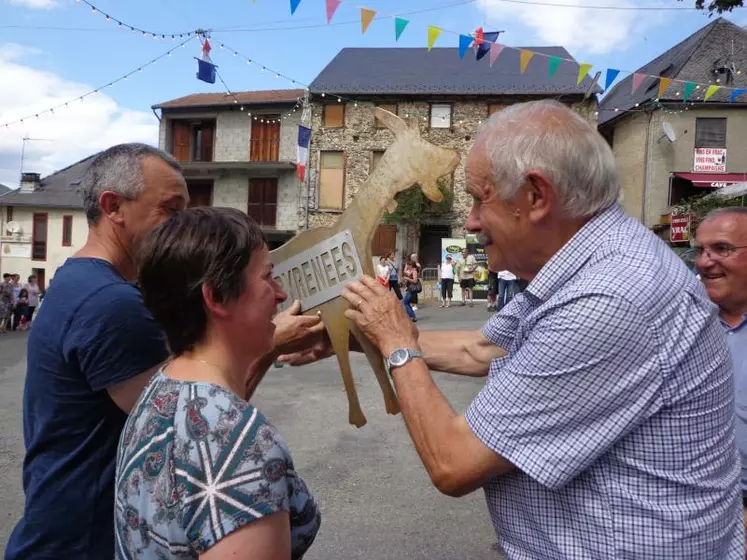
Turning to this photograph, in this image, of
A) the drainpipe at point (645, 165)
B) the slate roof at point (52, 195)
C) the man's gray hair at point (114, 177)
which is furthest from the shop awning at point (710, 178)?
the slate roof at point (52, 195)

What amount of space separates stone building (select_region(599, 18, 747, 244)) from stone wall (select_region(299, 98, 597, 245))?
2518 millimetres

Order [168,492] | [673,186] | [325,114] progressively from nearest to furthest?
[168,492]
[673,186]
[325,114]

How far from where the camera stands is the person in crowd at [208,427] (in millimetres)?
1020

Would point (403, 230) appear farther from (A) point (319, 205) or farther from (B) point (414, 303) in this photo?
(B) point (414, 303)

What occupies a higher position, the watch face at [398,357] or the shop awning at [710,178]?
the shop awning at [710,178]

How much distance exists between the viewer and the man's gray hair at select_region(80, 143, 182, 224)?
5.84 ft

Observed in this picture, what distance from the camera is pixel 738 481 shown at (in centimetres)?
141

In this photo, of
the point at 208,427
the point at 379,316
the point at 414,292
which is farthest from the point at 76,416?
the point at 414,292

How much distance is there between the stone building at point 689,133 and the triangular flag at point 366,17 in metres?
14.7

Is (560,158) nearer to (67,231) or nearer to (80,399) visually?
(80,399)

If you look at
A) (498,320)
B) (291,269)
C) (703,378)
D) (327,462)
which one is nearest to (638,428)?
(703,378)

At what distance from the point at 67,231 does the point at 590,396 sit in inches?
1398

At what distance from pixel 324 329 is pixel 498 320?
1.97ft

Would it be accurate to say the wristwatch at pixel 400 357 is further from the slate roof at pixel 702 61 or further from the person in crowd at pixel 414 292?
the slate roof at pixel 702 61
